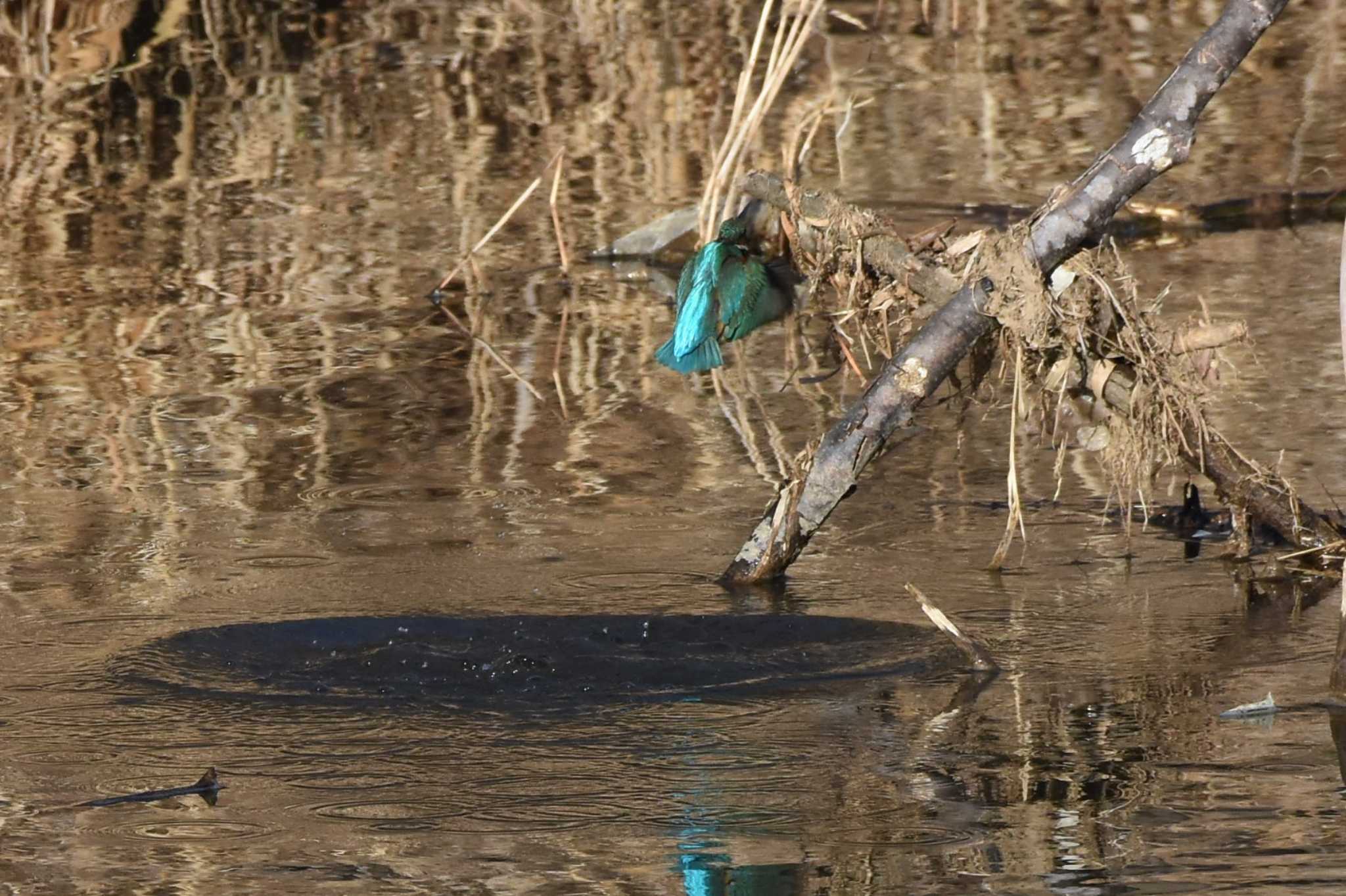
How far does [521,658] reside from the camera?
A: 469 centimetres

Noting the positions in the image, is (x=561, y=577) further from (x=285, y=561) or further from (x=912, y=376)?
(x=912, y=376)

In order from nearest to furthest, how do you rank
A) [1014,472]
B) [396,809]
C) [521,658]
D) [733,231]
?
[396,809]
[521,658]
[1014,472]
[733,231]

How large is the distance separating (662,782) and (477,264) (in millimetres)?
5426

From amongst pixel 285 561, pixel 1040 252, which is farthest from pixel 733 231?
pixel 285 561

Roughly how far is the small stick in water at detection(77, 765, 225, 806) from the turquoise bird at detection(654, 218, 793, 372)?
1986mm

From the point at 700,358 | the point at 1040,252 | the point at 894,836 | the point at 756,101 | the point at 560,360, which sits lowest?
the point at 894,836

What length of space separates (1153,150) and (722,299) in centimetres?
113

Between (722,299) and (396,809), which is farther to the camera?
(722,299)

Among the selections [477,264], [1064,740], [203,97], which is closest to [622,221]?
[477,264]

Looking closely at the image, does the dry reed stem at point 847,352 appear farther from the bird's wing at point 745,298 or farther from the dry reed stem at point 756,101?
the dry reed stem at point 756,101

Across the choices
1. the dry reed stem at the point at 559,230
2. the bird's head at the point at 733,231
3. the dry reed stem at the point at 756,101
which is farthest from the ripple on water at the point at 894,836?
the dry reed stem at the point at 559,230

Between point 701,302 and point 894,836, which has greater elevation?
point 701,302

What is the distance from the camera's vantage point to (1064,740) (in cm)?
417

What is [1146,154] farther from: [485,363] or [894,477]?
[485,363]
